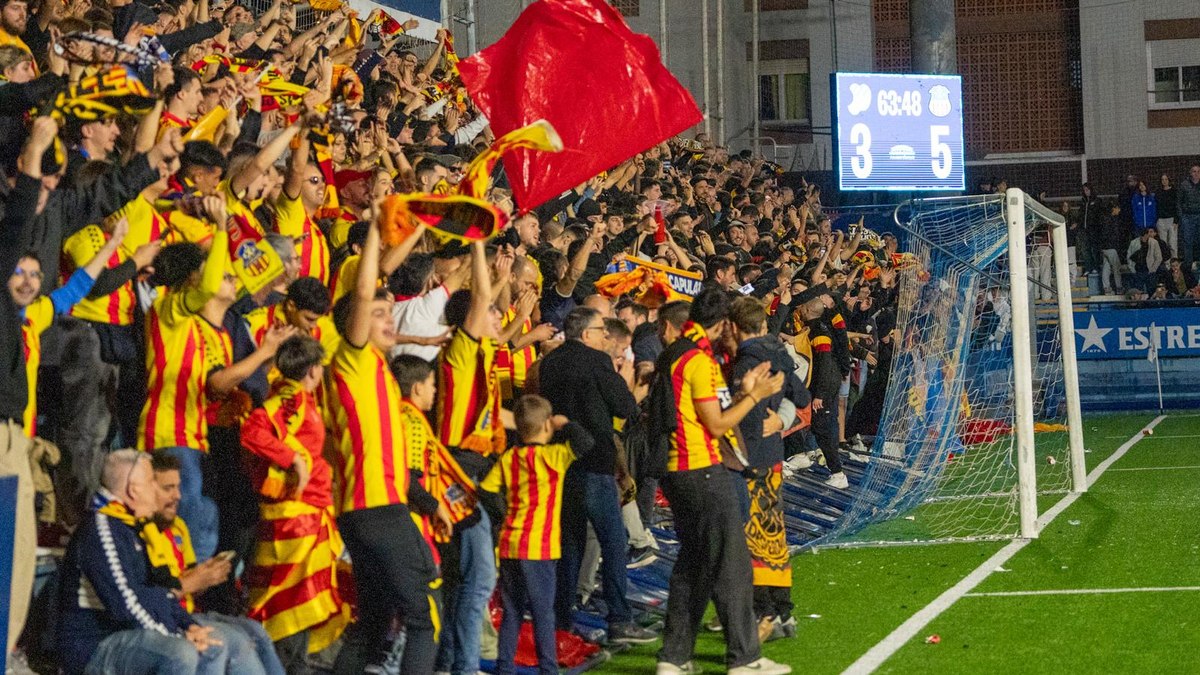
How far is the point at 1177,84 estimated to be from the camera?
118 ft

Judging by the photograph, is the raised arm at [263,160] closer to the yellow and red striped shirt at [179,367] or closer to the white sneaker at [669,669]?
the yellow and red striped shirt at [179,367]

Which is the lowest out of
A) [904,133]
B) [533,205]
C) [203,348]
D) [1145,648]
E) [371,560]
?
[1145,648]

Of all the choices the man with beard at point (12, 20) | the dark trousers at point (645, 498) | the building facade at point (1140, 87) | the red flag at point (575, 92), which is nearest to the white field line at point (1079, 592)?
the dark trousers at point (645, 498)

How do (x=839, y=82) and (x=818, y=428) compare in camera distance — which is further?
(x=839, y=82)

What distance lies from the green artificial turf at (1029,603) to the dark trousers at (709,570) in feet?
1.59

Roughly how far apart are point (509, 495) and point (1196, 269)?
81.1 ft

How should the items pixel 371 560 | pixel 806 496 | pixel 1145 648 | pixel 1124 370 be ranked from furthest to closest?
pixel 1124 370 → pixel 806 496 → pixel 1145 648 → pixel 371 560

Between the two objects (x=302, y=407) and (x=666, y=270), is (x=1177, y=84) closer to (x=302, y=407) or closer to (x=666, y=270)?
(x=666, y=270)

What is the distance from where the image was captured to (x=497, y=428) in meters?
8.42

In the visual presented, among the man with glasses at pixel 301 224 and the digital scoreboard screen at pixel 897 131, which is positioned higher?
the digital scoreboard screen at pixel 897 131

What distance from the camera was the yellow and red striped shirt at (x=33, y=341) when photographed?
677 centimetres

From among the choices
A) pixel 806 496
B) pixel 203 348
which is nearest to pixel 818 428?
pixel 806 496

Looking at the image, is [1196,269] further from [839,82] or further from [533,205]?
[533,205]

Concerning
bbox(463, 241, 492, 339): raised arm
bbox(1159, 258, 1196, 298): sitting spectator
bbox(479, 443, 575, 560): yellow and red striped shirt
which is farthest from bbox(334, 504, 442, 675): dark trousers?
bbox(1159, 258, 1196, 298): sitting spectator
